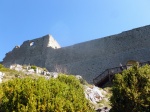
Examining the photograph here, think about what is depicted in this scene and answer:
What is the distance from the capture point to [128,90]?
431 inches

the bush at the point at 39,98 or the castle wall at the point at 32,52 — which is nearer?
the bush at the point at 39,98

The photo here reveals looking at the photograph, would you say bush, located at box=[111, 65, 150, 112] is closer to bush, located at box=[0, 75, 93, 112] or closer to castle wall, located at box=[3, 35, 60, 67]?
bush, located at box=[0, 75, 93, 112]

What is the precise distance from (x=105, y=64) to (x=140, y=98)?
2025 cm

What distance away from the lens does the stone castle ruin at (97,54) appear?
3016 cm

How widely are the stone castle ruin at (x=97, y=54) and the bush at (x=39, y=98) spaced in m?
19.9

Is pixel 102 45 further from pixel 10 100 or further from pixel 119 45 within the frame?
pixel 10 100

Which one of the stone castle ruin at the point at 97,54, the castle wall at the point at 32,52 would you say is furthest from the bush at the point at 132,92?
the castle wall at the point at 32,52

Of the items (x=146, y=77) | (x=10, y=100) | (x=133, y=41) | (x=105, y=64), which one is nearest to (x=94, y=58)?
(x=105, y=64)

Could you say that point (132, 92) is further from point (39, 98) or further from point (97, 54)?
point (97, 54)

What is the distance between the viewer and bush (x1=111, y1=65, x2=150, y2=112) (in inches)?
419

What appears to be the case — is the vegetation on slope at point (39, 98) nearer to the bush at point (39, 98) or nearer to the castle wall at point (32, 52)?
the bush at point (39, 98)

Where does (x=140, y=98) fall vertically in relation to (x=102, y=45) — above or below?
below

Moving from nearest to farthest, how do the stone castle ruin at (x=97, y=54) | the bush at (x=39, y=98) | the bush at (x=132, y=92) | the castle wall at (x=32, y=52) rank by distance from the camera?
the bush at (x=39, y=98) → the bush at (x=132, y=92) → the stone castle ruin at (x=97, y=54) → the castle wall at (x=32, y=52)

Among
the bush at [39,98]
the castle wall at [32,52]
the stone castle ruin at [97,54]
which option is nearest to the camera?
the bush at [39,98]
